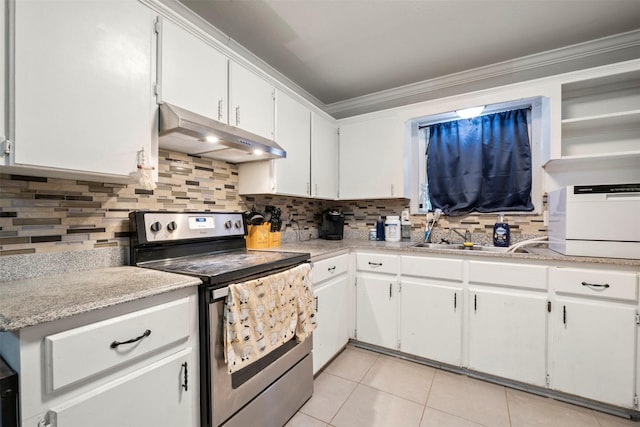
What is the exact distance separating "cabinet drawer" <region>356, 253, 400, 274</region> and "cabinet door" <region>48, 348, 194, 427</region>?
1.49 metres

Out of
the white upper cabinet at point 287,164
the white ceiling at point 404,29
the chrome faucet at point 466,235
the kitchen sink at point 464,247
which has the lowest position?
the kitchen sink at point 464,247

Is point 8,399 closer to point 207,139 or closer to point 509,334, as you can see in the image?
point 207,139

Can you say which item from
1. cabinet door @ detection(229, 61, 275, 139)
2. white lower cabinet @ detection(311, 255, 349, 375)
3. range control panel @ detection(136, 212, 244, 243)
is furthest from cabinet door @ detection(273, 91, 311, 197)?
white lower cabinet @ detection(311, 255, 349, 375)

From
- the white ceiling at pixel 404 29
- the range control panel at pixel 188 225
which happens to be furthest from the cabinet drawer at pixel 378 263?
the white ceiling at pixel 404 29

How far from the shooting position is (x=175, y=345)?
1093 mm

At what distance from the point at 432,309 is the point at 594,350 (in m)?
0.89

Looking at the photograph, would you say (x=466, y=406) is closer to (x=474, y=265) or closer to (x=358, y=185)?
(x=474, y=265)

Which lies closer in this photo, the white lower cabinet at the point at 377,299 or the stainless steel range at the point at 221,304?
the stainless steel range at the point at 221,304

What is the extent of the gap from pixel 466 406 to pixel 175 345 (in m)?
1.68

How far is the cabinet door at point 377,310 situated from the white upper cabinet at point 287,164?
921mm

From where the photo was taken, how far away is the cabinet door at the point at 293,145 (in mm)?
2121

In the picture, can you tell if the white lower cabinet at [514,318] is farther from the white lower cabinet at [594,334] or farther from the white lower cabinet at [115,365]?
the white lower cabinet at [115,365]

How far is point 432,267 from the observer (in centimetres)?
209

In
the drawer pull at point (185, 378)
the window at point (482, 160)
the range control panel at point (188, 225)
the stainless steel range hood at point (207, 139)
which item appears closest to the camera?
the drawer pull at point (185, 378)
